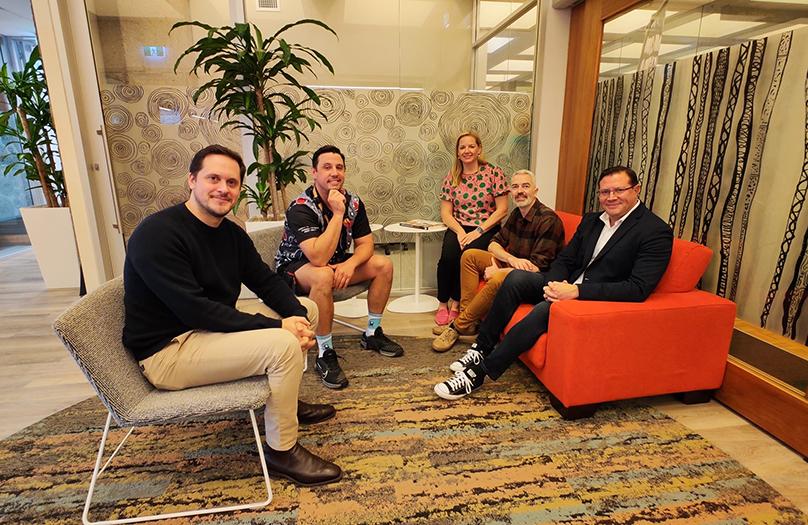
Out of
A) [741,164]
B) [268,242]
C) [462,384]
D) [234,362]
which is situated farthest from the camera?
[268,242]

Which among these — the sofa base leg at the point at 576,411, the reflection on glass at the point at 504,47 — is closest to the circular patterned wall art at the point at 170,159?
the reflection on glass at the point at 504,47

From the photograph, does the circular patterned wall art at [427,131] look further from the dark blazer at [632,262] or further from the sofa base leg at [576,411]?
the sofa base leg at [576,411]

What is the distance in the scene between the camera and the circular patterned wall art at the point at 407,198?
11.7ft

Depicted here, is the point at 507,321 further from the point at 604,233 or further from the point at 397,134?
the point at 397,134

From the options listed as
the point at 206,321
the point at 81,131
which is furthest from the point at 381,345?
the point at 81,131

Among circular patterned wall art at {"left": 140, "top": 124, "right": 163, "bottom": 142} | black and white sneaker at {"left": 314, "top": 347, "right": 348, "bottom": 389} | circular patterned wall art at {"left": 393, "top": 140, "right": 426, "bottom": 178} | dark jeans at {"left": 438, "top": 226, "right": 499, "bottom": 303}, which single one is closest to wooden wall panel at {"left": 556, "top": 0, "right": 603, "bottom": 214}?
dark jeans at {"left": 438, "top": 226, "right": 499, "bottom": 303}

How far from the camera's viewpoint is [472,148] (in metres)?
2.99

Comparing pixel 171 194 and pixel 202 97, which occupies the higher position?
pixel 202 97

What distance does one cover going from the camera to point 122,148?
3410mm

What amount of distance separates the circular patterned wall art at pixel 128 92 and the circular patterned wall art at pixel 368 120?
1.73 metres

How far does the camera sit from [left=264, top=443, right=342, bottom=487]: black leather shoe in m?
1.48

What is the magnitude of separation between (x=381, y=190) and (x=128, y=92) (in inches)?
83.5

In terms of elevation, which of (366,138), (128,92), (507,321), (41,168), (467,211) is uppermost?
(128,92)

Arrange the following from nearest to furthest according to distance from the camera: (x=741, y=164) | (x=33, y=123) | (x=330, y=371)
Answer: (x=741, y=164), (x=330, y=371), (x=33, y=123)
